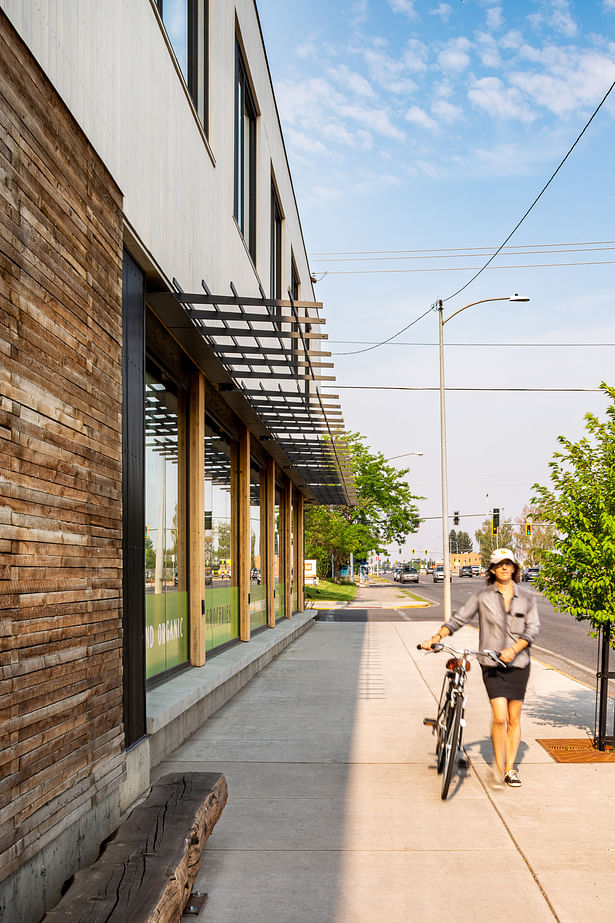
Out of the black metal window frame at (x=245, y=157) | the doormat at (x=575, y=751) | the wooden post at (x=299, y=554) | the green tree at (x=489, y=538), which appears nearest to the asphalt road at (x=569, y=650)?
the doormat at (x=575, y=751)

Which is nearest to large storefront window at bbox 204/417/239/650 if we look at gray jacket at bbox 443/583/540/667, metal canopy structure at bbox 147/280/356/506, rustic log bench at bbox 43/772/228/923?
metal canopy structure at bbox 147/280/356/506

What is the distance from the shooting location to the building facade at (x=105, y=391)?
422 cm

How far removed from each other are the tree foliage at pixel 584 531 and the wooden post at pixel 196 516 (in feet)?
13.0

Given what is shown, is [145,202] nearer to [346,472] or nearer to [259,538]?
[259,538]

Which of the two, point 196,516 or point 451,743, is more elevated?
point 196,516

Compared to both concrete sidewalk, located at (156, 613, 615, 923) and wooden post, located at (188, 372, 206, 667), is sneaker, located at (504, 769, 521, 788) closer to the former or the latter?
concrete sidewalk, located at (156, 613, 615, 923)

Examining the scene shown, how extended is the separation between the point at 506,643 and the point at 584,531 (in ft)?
4.88

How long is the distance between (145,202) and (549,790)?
5.58 meters

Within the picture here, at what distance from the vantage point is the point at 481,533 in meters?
152

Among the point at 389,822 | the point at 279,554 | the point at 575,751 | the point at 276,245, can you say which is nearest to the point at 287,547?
the point at 279,554

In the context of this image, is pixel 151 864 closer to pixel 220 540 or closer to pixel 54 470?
pixel 54 470

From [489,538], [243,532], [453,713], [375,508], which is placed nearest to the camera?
[453,713]

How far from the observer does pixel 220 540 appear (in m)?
12.9

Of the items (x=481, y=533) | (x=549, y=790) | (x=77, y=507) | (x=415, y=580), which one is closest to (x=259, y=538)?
(x=549, y=790)
